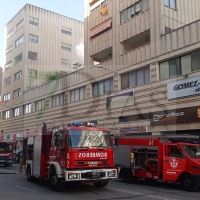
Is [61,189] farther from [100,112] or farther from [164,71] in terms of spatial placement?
[100,112]

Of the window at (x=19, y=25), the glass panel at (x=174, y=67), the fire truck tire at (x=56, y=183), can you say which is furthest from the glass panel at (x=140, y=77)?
the window at (x=19, y=25)

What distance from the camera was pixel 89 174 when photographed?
10992mm

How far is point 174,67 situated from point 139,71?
12.5ft

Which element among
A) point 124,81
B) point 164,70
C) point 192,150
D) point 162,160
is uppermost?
point 164,70

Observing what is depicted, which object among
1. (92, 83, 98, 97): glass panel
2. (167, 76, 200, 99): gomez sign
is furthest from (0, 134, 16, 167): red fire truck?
(167, 76, 200, 99): gomez sign

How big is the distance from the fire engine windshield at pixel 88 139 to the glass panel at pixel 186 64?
37.2 ft

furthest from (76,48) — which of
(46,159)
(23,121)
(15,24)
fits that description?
(46,159)

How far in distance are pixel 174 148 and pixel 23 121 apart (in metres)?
34.6

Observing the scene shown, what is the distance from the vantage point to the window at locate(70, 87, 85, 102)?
3210cm

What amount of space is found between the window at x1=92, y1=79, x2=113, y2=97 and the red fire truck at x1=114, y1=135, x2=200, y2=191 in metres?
13.3

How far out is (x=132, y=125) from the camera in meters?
25.2

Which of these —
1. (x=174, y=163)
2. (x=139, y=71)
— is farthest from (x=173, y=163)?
(x=139, y=71)

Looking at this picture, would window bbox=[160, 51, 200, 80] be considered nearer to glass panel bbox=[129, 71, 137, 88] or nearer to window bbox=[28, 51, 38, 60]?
glass panel bbox=[129, 71, 137, 88]

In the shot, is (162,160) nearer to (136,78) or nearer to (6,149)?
(136,78)
